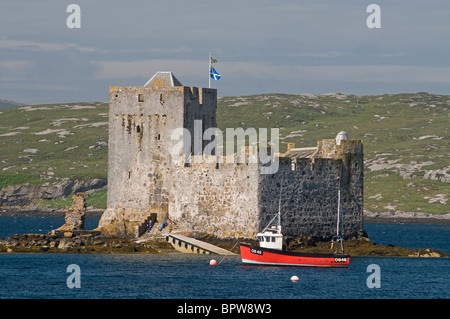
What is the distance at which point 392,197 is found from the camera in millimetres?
149875

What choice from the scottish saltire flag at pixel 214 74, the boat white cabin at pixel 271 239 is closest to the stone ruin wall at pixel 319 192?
the boat white cabin at pixel 271 239

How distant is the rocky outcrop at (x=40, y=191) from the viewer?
155m

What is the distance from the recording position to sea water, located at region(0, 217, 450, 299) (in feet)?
151

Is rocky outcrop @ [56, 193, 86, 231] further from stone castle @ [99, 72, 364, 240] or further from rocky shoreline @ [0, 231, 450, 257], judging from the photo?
stone castle @ [99, 72, 364, 240]

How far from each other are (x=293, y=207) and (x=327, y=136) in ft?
422

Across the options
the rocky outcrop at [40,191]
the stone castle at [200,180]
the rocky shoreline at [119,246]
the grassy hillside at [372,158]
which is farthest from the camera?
the rocky outcrop at [40,191]

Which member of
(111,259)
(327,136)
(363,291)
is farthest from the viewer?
(327,136)

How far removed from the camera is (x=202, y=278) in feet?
165

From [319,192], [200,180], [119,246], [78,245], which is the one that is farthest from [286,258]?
[78,245]

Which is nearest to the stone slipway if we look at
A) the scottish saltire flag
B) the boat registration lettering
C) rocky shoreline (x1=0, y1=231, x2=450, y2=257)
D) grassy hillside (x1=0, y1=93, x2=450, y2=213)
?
rocky shoreline (x1=0, y1=231, x2=450, y2=257)

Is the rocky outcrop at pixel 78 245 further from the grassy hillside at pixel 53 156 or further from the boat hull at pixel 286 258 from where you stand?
the grassy hillside at pixel 53 156

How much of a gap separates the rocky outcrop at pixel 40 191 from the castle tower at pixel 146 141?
303 feet

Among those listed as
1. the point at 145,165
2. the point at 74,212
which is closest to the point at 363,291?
the point at 145,165
